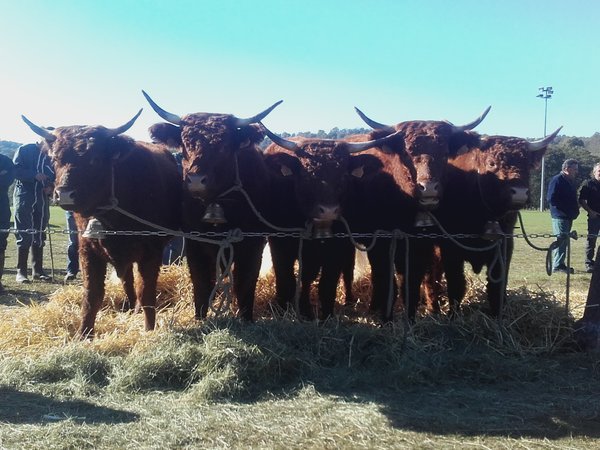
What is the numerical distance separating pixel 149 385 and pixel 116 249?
1.60m

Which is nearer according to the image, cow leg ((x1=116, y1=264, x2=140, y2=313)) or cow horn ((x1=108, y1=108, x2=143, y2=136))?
cow horn ((x1=108, y1=108, x2=143, y2=136))

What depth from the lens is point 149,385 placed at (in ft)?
15.3

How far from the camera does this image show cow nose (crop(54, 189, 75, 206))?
5266 mm

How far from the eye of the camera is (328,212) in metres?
5.56

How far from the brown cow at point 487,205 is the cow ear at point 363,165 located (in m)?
0.84

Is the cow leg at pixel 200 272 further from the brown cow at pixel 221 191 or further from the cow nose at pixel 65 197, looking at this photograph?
the cow nose at pixel 65 197

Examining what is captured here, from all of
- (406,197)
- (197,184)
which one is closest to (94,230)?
(197,184)

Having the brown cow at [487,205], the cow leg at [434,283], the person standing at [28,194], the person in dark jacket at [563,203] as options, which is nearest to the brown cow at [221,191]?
the brown cow at [487,205]

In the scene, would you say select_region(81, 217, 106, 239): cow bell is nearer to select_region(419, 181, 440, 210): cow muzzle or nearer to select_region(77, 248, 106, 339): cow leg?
select_region(77, 248, 106, 339): cow leg

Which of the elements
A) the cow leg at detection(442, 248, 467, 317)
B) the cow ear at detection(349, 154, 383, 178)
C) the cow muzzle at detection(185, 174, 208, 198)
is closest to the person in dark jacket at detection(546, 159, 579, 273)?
the cow leg at detection(442, 248, 467, 317)

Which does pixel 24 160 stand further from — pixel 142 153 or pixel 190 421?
pixel 190 421

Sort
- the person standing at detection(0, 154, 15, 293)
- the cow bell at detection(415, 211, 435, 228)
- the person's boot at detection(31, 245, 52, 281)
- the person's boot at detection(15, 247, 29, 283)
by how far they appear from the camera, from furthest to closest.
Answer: the person's boot at detection(31, 245, 52, 281) → the person's boot at detection(15, 247, 29, 283) → the person standing at detection(0, 154, 15, 293) → the cow bell at detection(415, 211, 435, 228)

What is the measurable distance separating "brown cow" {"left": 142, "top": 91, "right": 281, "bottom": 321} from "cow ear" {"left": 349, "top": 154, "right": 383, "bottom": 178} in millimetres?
980

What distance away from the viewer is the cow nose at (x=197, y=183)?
539 cm
